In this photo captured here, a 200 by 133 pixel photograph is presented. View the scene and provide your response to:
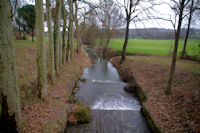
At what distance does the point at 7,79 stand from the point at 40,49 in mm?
2677

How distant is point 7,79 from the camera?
146 inches

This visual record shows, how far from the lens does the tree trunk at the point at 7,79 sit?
3.43 metres

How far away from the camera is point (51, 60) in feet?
27.8

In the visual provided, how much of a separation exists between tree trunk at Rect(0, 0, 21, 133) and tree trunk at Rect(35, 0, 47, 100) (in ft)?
7.60

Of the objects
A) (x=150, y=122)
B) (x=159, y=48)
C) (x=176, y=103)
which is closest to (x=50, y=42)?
(x=150, y=122)

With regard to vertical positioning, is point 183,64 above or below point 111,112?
above

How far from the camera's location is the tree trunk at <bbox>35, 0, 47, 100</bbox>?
18.5 feet

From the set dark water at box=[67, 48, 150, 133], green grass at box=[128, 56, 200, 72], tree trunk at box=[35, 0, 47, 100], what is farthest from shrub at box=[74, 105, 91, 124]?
green grass at box=[128, 56, 200, 72]

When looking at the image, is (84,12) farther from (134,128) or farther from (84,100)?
(134,128)

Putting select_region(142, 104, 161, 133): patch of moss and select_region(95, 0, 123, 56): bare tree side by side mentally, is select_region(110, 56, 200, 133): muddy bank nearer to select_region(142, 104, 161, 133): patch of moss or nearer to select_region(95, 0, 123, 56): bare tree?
select_region(142, 104, 161, 133): patch of moss

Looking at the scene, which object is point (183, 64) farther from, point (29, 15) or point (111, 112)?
point (29, 15)

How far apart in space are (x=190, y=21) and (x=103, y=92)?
724 inches

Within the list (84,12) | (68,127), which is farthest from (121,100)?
(84,12)

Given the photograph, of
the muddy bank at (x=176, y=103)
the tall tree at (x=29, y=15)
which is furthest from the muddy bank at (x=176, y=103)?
the tall tree at (x=29, y=15)
